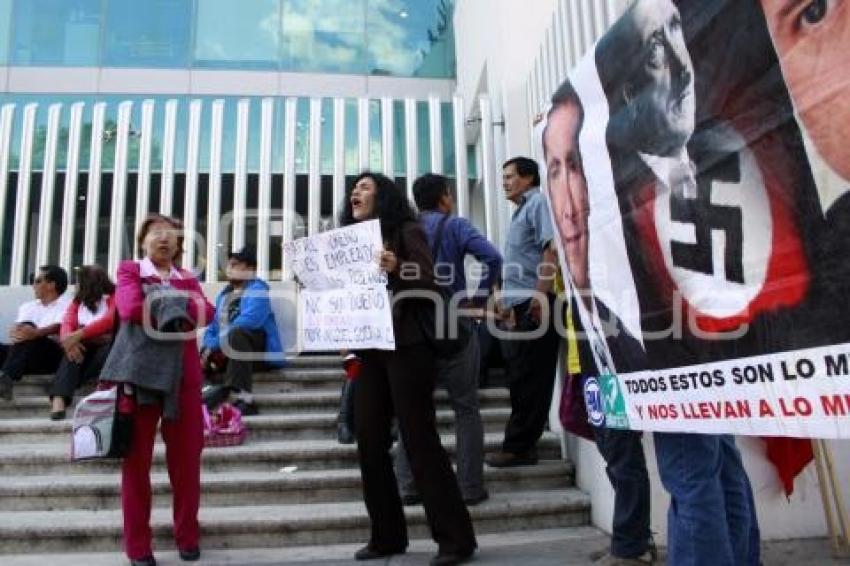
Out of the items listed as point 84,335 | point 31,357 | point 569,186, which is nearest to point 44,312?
point 31,357

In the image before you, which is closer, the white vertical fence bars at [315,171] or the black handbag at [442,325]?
the black handbag at [442,325]

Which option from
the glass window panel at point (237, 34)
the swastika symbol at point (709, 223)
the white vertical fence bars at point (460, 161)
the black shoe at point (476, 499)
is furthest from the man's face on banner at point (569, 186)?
the glass window panel at point (237, 34)

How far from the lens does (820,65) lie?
1.68 meters

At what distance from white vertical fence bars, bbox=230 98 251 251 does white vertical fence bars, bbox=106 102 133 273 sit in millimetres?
1275

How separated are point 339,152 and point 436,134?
116 cm

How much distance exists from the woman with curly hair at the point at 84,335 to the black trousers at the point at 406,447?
2.70 meters

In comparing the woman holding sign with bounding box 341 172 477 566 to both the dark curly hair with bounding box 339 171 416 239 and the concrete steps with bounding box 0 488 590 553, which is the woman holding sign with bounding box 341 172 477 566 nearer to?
the dark curly hair with bounding box 339 171 416 239

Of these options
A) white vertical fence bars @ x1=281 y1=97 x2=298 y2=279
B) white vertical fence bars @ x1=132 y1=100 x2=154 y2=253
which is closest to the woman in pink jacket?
white vertical fence bars @ x1=281 y1=97 x2=298 y2=279

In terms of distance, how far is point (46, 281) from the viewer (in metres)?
6.25

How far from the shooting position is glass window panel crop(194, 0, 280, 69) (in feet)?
42.3

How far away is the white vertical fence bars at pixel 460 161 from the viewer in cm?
738

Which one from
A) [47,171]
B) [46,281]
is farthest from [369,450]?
[47,171]

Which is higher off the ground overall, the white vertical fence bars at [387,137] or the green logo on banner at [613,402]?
the white vertical fence bars at [387,137]

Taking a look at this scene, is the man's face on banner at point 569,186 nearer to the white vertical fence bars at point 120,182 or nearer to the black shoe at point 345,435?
the black shoe at point 345,435
